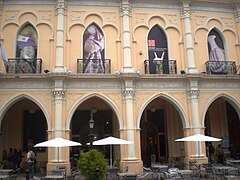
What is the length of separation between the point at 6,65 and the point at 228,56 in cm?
1394

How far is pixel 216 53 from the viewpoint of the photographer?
66.3ft

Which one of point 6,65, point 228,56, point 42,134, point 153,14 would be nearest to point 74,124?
point 42,134

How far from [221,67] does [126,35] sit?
252 inches

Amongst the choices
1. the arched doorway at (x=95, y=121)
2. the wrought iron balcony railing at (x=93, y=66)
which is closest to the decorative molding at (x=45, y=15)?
the wrought iron balcony railing at (x=93, y=66)

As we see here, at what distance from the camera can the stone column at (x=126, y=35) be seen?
726 inches

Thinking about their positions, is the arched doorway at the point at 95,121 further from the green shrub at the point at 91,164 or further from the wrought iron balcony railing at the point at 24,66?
the green shrub at the point at 91,164

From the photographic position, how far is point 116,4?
19594mm

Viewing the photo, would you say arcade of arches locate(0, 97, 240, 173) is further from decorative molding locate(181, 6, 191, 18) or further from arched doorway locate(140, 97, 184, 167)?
decorative molding locate(181, 6, 191, 18)

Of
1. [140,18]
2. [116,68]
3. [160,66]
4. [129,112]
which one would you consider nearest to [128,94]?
[129,112]

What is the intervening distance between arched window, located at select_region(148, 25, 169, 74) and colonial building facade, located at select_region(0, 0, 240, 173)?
0.06 meters

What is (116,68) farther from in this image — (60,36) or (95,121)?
(95,121)

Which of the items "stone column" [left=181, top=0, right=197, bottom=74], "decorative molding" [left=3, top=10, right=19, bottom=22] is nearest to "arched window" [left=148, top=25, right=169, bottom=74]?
"stone column" [left=181, top=0, right=197, bottom=74]

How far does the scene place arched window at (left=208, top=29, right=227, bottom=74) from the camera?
19.6 meters

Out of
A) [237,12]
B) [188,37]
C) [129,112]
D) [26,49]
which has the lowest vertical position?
[129,112]
